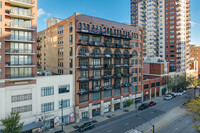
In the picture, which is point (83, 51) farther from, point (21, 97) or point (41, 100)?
point (21, 97)

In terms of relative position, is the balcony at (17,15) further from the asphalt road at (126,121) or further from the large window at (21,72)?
the asphalt road at (126,121)

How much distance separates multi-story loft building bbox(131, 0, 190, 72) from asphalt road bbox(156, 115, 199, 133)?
5730 centimetres

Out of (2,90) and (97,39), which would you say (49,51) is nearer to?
(97,39)

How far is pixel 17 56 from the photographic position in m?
33.9

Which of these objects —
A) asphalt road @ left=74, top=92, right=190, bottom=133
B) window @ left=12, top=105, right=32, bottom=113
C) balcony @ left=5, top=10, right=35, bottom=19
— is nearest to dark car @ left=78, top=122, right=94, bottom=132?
asphalt road @ left=74, top=92, right=190, bottom=133

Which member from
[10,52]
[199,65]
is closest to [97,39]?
[10,52]

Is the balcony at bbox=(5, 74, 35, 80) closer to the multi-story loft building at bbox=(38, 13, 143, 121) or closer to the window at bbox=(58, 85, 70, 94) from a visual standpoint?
the window at bbox=(58, 85, 70, 94)

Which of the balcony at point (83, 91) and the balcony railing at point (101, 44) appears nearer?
the balcony at point (83, 91)

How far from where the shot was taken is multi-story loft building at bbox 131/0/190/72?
93438 millimetres

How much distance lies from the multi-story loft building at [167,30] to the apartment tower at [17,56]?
87.9 meters

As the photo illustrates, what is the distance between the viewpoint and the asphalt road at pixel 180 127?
116 feet

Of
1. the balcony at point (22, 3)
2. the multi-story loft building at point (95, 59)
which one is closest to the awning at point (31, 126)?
the multi-story loft building at point (95, 59)

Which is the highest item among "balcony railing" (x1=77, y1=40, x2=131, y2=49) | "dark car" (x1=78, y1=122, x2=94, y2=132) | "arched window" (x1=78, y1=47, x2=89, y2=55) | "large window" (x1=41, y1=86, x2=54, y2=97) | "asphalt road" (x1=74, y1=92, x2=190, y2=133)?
"balcony railing" (x1=77, y1=40, x2=131, y2=49)

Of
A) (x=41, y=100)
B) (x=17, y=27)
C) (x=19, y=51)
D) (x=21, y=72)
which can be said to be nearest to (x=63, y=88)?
(x=41, y=100)
